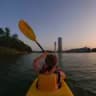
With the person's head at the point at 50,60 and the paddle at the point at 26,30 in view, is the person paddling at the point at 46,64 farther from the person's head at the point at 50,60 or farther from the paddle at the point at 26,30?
the paddle at the point at 26,30

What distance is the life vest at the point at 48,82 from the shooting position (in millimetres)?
9166

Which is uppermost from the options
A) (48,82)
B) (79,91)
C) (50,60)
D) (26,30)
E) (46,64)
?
(26,30)

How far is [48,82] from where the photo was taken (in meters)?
9.23

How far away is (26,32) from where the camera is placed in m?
11.4

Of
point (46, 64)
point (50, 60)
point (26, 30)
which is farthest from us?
point (26, 30)

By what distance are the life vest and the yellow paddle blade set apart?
231cm

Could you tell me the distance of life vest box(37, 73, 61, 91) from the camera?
30.1 ft

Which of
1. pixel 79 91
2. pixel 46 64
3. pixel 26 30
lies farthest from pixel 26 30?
pixel 79 91

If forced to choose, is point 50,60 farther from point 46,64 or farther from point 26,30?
point 26,30

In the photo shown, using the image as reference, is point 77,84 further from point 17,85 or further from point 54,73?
point 54,73

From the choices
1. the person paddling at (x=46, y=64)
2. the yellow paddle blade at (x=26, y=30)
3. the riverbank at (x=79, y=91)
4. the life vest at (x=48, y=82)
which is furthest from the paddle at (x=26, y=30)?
the riverbank at (x=79, y=91)

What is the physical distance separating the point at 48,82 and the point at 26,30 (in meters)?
3.03

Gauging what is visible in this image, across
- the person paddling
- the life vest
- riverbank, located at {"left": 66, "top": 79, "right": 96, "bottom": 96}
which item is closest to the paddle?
the person paddling

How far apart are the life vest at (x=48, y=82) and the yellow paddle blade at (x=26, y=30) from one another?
2307mm
